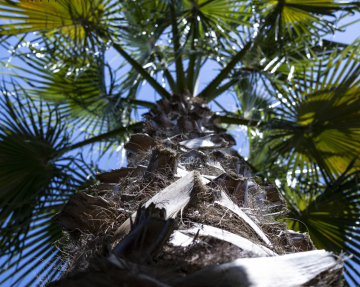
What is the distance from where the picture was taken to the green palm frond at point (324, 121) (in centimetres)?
301

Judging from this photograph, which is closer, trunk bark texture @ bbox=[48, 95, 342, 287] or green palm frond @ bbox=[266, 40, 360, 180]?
trunk bark texture @ bbox=[48, 95, 342, 287]

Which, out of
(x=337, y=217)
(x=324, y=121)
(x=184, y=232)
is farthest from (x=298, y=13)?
(x=184, y=232)

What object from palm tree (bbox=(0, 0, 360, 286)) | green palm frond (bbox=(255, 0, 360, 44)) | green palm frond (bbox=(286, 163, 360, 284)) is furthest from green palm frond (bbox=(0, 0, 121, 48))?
green palm frond (bbox=(286, 163, 360, 284))

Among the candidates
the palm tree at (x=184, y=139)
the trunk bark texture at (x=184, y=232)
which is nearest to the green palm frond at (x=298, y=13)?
the palm tree at (x=184, y=139)

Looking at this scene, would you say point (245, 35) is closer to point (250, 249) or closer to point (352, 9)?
point (352, 9)

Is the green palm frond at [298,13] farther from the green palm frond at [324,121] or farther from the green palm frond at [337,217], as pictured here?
the green palm frond at [337,217]

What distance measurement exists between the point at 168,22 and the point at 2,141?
5.74 ft

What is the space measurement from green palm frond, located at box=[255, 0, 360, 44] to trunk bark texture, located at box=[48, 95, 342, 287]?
210 cm

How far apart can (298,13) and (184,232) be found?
3156 millimetres

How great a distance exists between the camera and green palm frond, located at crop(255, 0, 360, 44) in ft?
11.0

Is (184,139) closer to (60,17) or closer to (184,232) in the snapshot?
(184,232)

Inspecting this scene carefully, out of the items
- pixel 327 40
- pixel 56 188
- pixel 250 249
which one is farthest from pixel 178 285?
pixel 327 40

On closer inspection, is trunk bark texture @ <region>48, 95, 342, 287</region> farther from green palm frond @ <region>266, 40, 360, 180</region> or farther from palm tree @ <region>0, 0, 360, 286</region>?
green palm frond @ <region>266, 40, 360, 180</region>

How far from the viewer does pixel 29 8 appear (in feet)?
9.78
